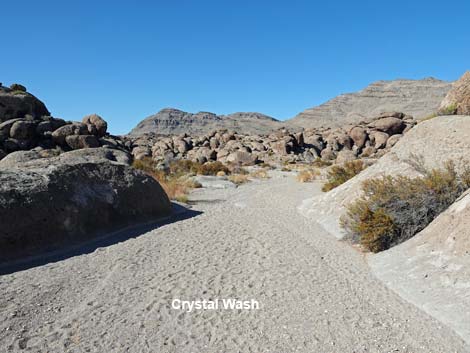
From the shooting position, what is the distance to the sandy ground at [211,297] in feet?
11.7

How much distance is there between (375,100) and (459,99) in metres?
142

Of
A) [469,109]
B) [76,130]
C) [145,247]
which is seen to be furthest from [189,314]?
[76,130]

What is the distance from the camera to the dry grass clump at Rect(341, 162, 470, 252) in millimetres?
6465

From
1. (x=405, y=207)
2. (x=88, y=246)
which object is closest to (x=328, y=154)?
(x=405, y=207)

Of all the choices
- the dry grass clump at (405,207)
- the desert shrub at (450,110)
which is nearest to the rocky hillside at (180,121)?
the desert shrub at (450,110)

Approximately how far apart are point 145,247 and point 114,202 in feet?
6.50

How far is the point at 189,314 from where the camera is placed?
414cm

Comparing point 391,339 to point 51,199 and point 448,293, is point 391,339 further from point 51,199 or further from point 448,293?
point 51,199

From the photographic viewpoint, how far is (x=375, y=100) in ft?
460

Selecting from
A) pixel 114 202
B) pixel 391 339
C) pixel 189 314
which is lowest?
pixel 391 339

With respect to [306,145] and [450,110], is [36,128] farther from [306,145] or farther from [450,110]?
[306,145]

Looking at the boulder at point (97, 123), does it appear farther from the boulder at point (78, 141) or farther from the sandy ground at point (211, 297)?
the sandy ground at point (211, 297)

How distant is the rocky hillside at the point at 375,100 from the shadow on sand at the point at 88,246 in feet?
385

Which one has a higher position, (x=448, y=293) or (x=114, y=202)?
(x=114, y=202)
